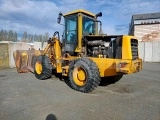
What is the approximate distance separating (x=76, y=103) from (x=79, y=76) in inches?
65.9

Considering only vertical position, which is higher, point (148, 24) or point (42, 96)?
point (148, 24)

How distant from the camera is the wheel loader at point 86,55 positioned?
263 inches

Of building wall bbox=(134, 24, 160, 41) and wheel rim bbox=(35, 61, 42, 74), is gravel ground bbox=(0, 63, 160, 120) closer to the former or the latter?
wheel rim bbox=(35, 61, 42, 74)

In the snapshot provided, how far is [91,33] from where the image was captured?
846 centimetres

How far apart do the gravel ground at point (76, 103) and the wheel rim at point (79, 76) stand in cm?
41

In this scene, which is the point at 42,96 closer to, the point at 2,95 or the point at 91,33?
the point at 2,95

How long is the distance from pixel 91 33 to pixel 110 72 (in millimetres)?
2251

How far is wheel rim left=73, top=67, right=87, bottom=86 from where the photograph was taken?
23.5 ft

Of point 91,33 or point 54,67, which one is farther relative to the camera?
point 54,67


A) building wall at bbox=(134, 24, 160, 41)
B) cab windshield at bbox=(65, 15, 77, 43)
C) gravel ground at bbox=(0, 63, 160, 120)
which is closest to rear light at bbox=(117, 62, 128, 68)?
gravel ground at bbox=(0, 63, 160, 120)

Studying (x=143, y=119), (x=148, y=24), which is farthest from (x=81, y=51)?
(x=148, y=24)

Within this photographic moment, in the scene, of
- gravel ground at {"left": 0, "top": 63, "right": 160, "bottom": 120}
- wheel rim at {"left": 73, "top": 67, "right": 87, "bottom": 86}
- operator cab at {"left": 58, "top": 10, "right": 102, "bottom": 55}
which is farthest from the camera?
operator cab at {"left": 58, "top": 10, "right": 102, "bottom": 55}

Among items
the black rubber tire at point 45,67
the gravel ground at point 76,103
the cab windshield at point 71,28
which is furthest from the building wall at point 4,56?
the cab windshield at point 71,28

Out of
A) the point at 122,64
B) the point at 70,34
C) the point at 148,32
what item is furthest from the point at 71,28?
the point at 148,32
